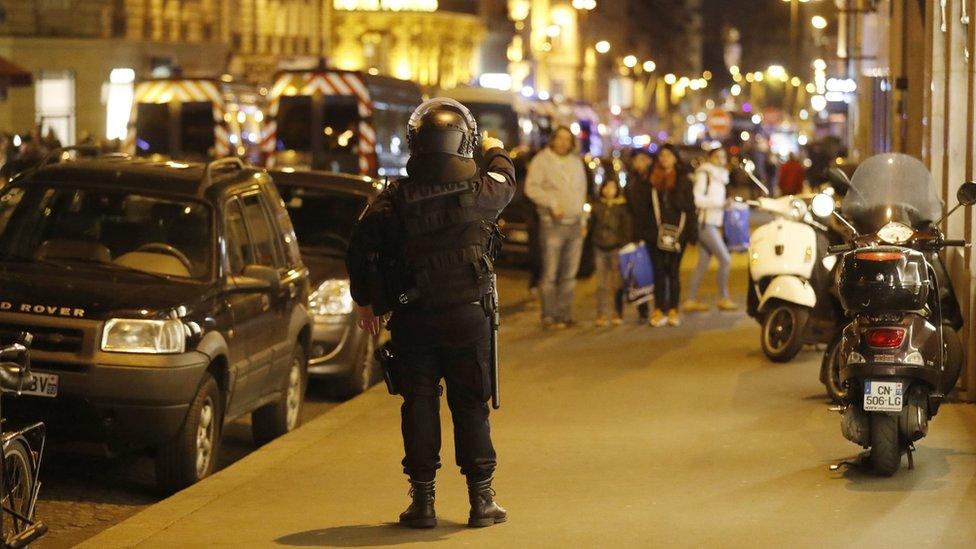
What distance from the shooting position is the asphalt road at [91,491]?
351 inches

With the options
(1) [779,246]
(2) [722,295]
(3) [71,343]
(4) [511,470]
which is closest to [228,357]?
(3) [71,343]

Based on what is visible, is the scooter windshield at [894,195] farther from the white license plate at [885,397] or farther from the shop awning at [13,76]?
the shop awning at [13,76]

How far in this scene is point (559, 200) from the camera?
1689cm

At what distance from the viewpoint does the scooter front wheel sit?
14.3m

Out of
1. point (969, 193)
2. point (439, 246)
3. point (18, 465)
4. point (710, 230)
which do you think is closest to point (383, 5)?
point (710, 230)

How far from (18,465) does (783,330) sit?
29.3 feet

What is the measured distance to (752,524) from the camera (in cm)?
791

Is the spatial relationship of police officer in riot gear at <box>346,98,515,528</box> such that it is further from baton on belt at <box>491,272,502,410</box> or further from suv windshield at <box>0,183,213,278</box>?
suv windshield at <box>0,183,213,278</box>

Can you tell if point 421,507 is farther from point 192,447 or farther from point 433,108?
point 192,447

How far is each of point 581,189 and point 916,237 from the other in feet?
26.8

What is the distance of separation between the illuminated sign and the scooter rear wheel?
68.8m

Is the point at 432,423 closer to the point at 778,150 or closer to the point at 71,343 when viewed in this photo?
the point at 71,343

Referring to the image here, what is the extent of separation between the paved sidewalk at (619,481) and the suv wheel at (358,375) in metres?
0.31

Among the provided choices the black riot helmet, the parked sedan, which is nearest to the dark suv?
the parked sedan
